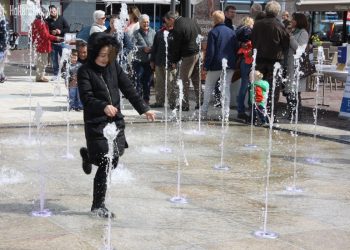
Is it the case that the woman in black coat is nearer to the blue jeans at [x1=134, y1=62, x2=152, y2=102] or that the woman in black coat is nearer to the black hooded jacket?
the black hooded jacket

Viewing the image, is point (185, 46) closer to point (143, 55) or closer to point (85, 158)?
point (143, 55)

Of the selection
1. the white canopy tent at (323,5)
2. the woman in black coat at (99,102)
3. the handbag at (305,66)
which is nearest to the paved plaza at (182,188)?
the woman in black coat at (99,102)

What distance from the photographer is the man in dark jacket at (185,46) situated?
1172 cm

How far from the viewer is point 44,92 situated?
47.4 ft

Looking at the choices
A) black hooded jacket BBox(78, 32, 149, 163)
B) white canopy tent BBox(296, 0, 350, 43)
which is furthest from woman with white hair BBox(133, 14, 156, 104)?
black hooded jacket BBox(78, 32, 149, 163)

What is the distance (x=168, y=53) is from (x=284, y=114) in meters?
2.40

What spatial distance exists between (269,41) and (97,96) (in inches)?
232

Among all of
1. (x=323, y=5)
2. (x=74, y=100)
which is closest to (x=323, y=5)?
(x=323, y=5)

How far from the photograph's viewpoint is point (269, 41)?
1073 cm

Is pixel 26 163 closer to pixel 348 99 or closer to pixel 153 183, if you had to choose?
pixel 153 183

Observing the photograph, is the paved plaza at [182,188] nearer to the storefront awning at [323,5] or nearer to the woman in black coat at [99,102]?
the woman in black coat at [99,102]

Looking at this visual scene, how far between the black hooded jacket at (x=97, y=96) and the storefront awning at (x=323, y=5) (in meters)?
9.94

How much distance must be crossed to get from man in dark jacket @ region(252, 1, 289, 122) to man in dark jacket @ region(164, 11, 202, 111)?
130cm

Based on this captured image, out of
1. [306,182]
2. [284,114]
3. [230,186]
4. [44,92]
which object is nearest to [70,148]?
[230,186]
